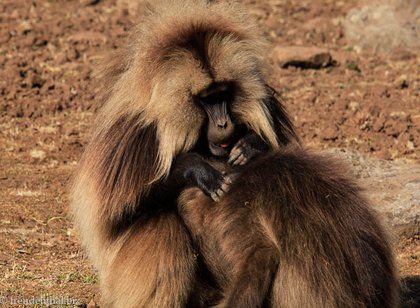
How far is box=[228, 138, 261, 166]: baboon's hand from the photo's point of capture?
16.5 ft

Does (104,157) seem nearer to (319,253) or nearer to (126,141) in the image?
(126,141)

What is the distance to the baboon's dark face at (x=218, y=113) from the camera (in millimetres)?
4988

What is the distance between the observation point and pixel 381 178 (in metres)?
7.15

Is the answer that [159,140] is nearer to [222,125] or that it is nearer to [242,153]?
[222,125]

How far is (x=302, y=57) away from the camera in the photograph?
35.2 feet

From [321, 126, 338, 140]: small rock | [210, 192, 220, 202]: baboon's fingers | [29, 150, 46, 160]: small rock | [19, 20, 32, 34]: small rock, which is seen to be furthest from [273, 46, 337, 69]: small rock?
[210, 192, 220, 202]: baboon's fingers

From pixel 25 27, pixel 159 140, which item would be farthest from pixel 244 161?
pixel 25 27

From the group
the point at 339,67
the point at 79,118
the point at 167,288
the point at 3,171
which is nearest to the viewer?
the point at 167,288

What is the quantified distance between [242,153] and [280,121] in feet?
2.02

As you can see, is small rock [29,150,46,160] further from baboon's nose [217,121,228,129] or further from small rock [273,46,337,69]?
baboon's nose [217,121,228,129]

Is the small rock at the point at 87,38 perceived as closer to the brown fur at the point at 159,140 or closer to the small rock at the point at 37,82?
the small rock at the point at 37,82

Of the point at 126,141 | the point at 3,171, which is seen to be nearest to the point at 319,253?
the point at 126,141

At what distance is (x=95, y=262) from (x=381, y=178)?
2.71 meters

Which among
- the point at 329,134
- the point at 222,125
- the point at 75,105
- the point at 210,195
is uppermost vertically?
the point at 222,125
